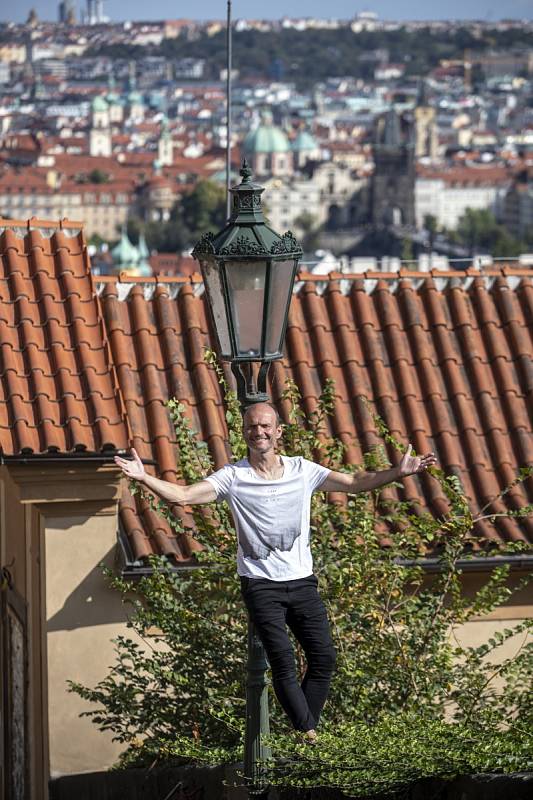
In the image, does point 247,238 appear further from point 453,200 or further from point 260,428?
point 453,200

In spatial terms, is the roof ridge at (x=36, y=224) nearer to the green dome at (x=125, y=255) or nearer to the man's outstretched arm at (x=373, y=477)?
the man's outstretched arm at (x=373, y=477)

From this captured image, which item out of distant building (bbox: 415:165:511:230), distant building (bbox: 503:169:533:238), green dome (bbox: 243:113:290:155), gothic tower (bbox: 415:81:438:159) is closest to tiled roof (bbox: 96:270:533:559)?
distant building (bbox: 503:169:533:238)

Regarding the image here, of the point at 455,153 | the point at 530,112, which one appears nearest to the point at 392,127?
the point at 455,153

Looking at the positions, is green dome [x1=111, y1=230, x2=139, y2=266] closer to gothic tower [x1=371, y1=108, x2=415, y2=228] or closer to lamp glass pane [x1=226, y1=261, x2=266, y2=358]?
gothic tower [x1=371, y1=108, x2=415, y2=228]

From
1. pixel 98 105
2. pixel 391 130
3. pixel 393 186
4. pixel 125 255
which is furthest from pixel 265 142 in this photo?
pixel 125 255

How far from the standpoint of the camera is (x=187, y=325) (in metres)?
8.19

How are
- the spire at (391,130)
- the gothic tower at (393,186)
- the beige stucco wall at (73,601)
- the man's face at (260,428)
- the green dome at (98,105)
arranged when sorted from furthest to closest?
the green dome at (98,105) < the spire at (391,130) < the gothic tower at (393,186) < the beige stucco wall at (73,601) < the man's face at (260,428)

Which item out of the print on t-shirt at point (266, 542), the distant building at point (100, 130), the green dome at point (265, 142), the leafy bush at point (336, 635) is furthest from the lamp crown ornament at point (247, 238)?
the distant building at point (100, 130)

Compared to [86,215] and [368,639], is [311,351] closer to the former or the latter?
[368,639]

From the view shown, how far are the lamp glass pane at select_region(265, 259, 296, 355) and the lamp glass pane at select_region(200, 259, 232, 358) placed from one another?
0.33 feet

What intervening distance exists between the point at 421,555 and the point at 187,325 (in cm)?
230

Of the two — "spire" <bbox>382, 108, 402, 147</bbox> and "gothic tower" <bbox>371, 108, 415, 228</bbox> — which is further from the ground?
"spire" <bbox>382, 108, 402, 147</bbox>

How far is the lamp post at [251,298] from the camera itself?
→ 15.0ft

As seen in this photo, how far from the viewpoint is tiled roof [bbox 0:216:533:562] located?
23.7 feet
